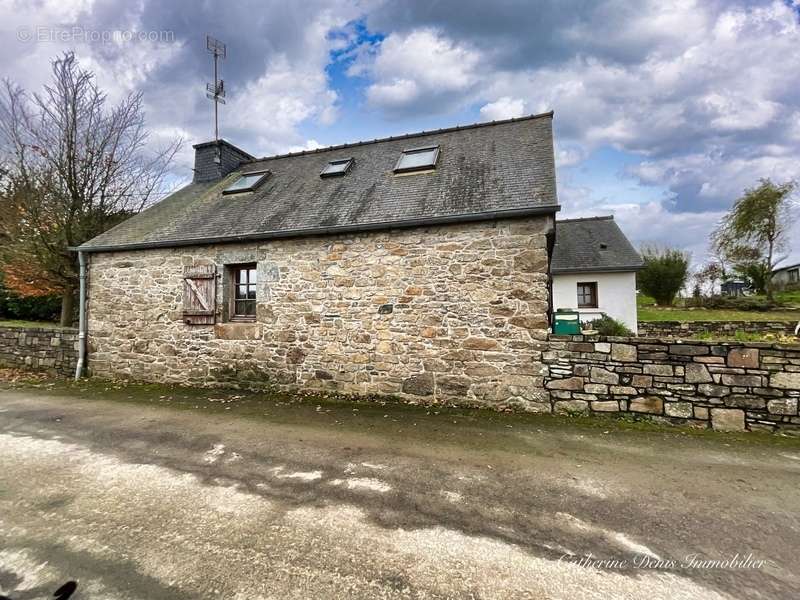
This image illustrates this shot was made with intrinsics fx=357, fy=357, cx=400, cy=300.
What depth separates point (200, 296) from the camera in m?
7.23

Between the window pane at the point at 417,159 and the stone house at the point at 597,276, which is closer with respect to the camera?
the window pane at the point at 417,159

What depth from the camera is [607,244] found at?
50.3 feet

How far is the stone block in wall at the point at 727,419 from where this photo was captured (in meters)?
4.72

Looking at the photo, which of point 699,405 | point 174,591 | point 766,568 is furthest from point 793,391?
point 174,591

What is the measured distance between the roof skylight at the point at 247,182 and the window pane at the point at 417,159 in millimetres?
3799

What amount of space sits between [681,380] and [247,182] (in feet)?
33.0

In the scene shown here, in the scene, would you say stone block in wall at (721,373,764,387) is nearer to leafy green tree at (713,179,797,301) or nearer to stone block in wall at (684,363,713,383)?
stone block in wall at (684,363,713,383)

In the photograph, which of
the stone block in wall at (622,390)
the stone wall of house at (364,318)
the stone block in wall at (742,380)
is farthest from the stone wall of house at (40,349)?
the stone block in wall at (742,380)

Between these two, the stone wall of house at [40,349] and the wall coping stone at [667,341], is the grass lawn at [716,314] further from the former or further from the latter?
the stone wall of house at [40,349]

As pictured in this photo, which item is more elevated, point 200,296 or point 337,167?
point 337,167

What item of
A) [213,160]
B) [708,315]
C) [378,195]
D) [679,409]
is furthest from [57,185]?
[708,315]

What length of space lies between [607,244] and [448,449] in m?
14.5

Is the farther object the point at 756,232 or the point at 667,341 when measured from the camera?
the point at 756,232

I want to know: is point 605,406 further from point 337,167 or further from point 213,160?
point 213,160
